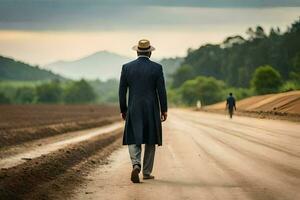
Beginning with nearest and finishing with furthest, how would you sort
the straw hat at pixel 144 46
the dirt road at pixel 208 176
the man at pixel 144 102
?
the dirt road at pixel 208 176 → the man at pixel 144 102 → the straw hat at pixel 144 46

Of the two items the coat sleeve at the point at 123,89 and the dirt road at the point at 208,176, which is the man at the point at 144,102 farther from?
the dirt road at the point at 208,176

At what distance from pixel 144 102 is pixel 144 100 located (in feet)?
0.11

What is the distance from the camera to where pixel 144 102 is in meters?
11.7

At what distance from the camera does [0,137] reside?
92.2ft

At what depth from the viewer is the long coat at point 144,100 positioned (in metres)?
11.7

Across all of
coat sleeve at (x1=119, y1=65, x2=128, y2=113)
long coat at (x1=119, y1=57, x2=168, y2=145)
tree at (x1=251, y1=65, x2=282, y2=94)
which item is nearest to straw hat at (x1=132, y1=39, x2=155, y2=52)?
long coat at (x1=119, y1=57, x2=168, y2=145)

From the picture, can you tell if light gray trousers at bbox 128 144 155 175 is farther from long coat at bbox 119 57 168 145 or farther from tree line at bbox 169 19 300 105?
tree line at bbox 169 19 300 105

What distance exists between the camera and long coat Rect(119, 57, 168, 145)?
1167 cm

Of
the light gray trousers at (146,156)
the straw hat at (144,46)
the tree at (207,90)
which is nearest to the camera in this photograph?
the light gray trousers at (146,156)

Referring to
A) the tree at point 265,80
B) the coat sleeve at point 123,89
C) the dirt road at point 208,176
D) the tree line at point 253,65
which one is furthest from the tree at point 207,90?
the coat sleeve at point 123,89

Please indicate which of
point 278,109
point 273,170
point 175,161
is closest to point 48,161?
point 175,161

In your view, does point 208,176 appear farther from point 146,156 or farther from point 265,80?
point 265,80

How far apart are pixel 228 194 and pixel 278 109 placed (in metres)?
42.8

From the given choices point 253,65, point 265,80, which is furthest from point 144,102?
point 253,65
